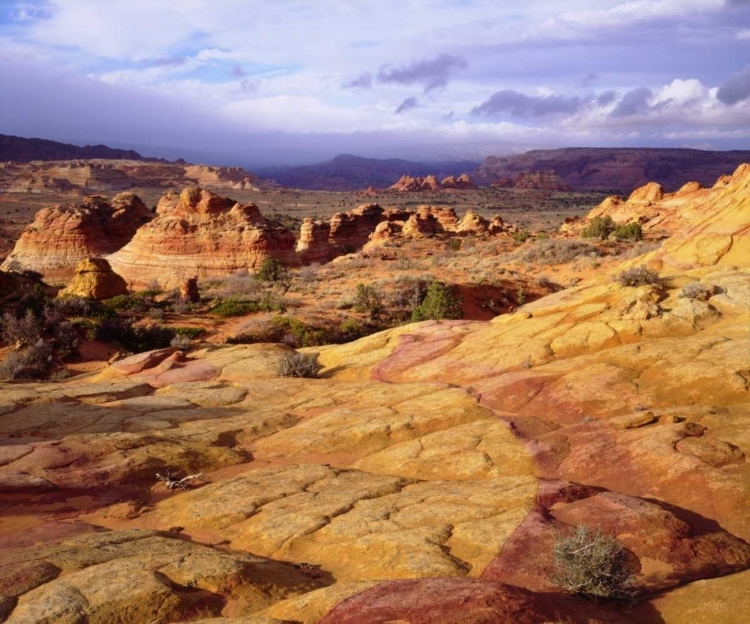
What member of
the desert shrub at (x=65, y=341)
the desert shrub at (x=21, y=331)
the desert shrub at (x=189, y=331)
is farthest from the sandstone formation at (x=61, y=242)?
the desert shrub at (x=65, y=341)

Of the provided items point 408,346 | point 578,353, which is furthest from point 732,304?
point 408,346

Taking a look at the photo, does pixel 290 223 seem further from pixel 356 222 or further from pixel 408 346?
pixel 408 346

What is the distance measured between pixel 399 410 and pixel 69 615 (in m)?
6.81

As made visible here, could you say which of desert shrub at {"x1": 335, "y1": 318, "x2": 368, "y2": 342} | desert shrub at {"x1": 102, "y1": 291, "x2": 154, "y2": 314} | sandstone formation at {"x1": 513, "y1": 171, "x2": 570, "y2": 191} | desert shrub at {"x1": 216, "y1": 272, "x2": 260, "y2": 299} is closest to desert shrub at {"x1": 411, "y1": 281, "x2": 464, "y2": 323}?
desert shrub at {"x1": 335, "y1": 318, "x2": 368, "y2": 342}

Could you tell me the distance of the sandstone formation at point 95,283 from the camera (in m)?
28.8

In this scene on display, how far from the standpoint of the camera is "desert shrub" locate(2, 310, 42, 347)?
20.6 meters

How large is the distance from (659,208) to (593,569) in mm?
65448

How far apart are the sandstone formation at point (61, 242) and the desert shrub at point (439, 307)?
2854cm

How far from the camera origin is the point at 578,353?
1180 cm

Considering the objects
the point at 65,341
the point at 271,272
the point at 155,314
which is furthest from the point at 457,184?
the point at 65,341

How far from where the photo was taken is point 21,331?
2067cm

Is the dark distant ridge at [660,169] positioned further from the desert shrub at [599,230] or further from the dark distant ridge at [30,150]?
the dark distant ridge at [30,150]

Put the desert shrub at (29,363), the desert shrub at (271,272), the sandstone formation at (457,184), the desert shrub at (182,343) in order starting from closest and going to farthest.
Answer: the desert shrub at (29,363) → the desert shrub at (182,343) → the desert shrub at (271,272) → the sandstone formation at (457,184)

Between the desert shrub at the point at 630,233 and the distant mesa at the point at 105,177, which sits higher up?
the distant mesa at the point at 105,177
